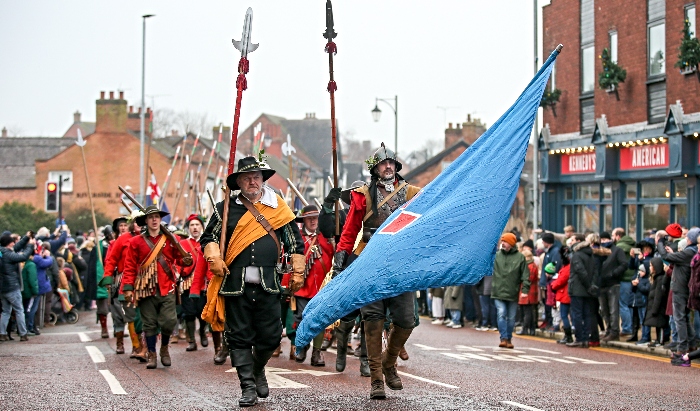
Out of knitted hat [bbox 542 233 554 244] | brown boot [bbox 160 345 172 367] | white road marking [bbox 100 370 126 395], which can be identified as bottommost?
white road marking [bbox 100 370 126 395]

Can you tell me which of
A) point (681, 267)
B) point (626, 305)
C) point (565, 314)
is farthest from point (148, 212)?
point (626, 305)

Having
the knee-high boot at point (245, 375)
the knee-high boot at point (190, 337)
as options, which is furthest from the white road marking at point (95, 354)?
the knee-high boot at point (245, 375)

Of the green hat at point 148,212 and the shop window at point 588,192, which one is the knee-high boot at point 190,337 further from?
the shop window at point 588,192

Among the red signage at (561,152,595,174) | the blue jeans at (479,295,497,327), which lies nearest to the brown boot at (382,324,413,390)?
the blue jeans at (479,295,497,327)

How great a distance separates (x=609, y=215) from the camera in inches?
1176

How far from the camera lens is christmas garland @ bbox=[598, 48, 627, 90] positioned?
1097 inches

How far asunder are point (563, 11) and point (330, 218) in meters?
21.2

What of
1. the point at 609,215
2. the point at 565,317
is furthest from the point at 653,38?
the point at 565,317

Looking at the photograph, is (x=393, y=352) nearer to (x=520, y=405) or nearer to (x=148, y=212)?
(x=520, y=405)

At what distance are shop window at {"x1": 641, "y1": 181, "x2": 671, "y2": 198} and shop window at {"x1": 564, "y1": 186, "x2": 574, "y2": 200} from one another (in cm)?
430

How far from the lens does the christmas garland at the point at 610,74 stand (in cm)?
2788

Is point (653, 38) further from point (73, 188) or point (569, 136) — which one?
point (73, 188)

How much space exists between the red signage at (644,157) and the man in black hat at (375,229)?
1681 cm

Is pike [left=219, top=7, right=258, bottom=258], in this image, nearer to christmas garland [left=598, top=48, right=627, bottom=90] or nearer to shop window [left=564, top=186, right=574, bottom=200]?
christmas garland [left=598, top=48, right=627, bottom=90]
